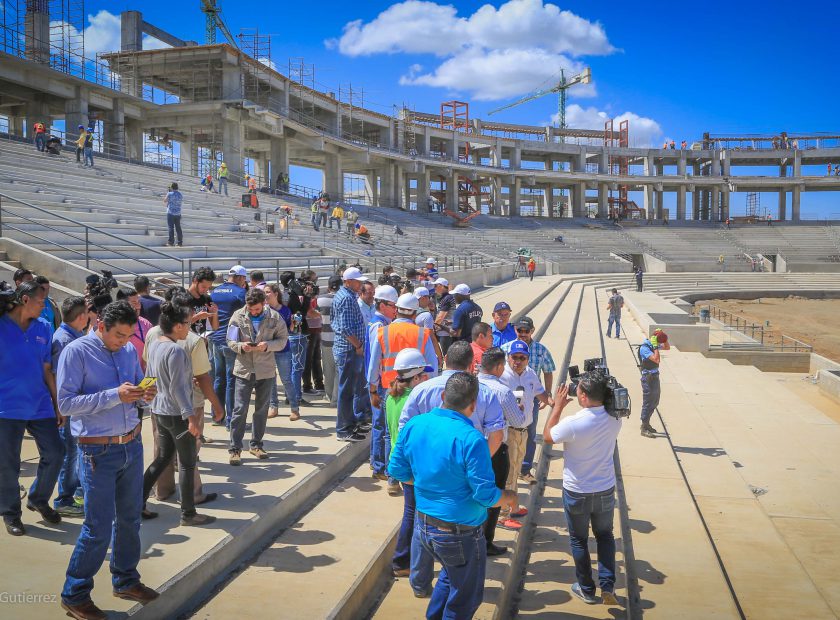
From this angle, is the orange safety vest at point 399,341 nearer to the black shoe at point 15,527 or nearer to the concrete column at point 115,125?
the black shoe at point 15,527

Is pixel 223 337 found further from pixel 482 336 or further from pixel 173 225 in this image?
pixel 173 225

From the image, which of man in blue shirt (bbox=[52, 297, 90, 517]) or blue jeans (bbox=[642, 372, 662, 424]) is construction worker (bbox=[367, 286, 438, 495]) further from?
blue jeans (bbox=[642, 372, 662, 424])

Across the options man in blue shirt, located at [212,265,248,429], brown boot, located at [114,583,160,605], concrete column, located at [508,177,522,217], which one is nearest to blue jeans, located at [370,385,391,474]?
man in blue shirt, located at [212,265,248,429]

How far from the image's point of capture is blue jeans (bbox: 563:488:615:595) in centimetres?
426

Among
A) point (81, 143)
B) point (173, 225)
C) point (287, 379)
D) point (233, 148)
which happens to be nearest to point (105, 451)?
point (287, 379)

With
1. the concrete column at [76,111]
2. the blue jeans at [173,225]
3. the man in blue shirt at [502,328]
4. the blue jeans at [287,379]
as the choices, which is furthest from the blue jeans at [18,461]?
the concrete column at [76,111]

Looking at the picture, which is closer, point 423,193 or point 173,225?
point 173,225

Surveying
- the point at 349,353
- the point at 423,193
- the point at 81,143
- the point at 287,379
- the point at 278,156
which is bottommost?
the point at 287,379

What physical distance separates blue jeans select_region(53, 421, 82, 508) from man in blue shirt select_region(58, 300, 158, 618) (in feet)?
4.28

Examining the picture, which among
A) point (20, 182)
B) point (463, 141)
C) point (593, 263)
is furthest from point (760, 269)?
point (20, 182)

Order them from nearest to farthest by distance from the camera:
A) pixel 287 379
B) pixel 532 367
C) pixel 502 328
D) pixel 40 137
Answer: pixel 532 367 < pixel 502 328 < pixel 287 379 < pixel 40 137

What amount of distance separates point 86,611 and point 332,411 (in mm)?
4680

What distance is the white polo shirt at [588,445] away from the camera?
4199mm

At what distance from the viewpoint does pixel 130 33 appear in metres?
35.5
